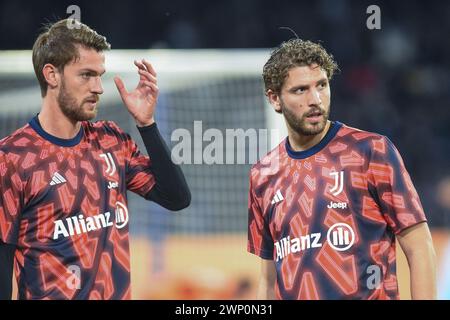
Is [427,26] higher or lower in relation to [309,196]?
higher

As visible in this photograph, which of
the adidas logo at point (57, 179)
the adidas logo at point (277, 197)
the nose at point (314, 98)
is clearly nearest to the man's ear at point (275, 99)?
the nose at point (314, 98)

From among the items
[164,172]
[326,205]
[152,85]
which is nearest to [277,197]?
[326,205]

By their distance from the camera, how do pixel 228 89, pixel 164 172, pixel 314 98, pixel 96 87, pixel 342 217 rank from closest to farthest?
pixel 342 217 → pixel 314 98 → pixel 96 87 → pixel 164 172 → pixel 228 89

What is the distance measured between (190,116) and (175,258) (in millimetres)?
1286

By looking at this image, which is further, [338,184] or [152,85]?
[152,85]

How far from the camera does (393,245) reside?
3596 millimetres

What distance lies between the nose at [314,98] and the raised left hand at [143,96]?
0.70 m

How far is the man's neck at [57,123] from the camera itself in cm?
385

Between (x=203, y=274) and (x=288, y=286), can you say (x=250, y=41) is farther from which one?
(x=288, y=286)

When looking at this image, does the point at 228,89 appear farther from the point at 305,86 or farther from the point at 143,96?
the point at 305,86

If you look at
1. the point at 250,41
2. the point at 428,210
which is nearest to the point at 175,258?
the point at 428,210

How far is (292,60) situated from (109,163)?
917 millimetres

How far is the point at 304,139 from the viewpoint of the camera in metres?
3.81

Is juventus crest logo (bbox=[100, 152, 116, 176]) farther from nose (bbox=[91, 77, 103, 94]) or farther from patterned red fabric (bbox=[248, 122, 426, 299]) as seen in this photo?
patterned red fabric (bbox=[248, 122, 426, 299])
